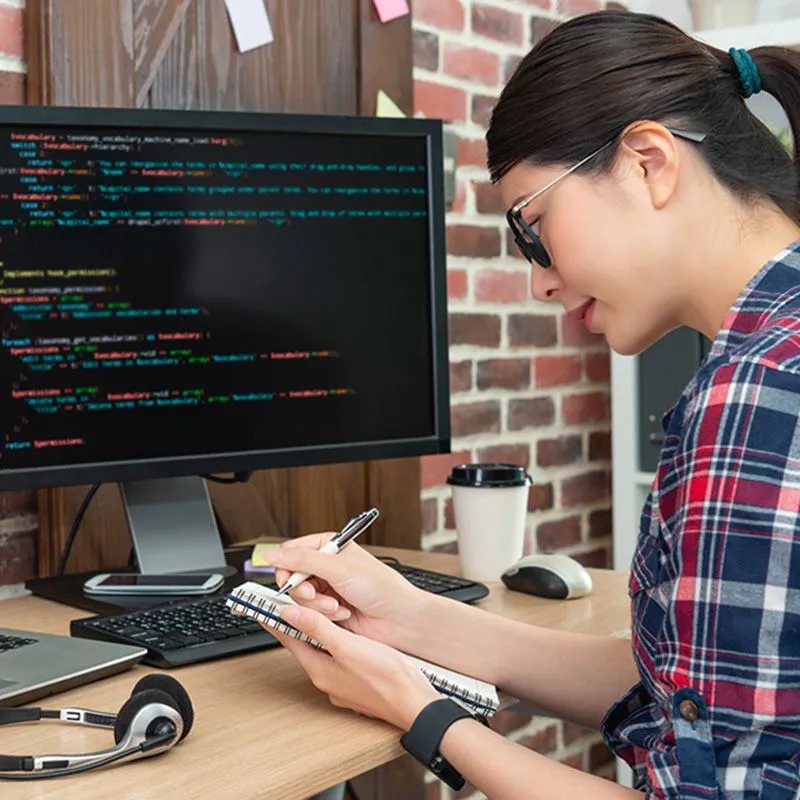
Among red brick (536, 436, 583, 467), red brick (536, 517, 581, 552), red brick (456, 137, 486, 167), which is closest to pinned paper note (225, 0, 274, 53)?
red brick (456, 137, 486, 167)

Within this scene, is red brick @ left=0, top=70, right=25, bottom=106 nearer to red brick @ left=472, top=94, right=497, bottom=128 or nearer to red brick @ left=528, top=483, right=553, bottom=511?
red brick @ left=472, top=94, right=497, bottom=128

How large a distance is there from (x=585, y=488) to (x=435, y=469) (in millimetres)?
476

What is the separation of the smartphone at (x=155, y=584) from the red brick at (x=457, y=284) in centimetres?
82

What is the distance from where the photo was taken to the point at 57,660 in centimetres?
106

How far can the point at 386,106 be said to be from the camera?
1.86 m

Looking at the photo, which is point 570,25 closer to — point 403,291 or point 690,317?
point 690,317

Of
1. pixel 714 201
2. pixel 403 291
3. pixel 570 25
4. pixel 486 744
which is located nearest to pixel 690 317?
pixel 714 201

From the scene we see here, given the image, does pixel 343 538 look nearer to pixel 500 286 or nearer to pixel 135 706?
pixel 135 706

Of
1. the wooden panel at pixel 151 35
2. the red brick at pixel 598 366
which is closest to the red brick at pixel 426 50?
the wooden panel at pixel 151 35

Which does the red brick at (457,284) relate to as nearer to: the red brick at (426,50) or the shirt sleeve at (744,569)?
the red brick at (426,50)

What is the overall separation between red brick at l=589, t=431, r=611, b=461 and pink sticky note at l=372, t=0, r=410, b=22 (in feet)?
3.02

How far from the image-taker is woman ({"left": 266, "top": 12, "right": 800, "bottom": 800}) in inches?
31.1

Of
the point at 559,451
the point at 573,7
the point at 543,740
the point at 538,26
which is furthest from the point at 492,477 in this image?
the point at 573,7

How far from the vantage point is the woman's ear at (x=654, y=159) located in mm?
939
